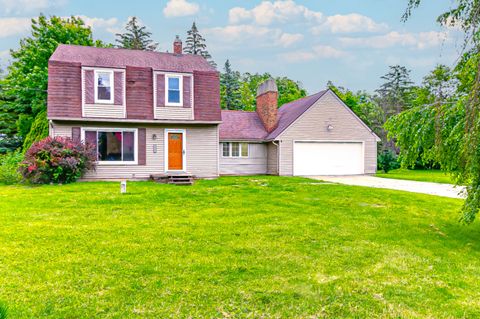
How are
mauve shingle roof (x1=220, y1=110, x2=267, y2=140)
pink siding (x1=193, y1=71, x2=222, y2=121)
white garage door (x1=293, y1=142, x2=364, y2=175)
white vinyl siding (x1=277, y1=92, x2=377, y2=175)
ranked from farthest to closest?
mauve shingle roof (x1=220, y1=110, x2=267, y2=140)
white garage door (x1=293, y1=142, x2=364, y2=175)
white vinyl siding (x1=277, y1=92, x2=377, y2=175)
pink siding (x1=193, y1=71, x2=222, y2=121)

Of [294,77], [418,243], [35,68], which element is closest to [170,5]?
[35,68]

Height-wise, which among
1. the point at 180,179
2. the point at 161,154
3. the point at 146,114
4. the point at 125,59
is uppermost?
the point at 125,59

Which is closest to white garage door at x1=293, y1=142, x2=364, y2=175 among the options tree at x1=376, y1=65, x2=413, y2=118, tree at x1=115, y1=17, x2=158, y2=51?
tree at x1=376, y1=65, x2=413, y2=118

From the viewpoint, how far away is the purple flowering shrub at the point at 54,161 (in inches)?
500

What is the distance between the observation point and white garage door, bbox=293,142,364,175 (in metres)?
19.2

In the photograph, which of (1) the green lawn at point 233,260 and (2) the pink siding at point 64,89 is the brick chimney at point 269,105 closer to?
(2) the pink siding at point 64,89

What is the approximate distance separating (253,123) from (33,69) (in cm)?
1576

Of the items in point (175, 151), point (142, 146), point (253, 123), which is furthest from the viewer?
point (253, 123)

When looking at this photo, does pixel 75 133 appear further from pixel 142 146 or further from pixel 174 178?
pixel 174 178

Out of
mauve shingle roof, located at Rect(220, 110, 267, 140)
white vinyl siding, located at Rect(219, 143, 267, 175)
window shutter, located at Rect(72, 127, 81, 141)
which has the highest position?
mauve shingle roof, located at Rect(220, 110, 267, 140)

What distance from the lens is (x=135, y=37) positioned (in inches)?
1625

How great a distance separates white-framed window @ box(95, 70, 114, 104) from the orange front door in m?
2.95

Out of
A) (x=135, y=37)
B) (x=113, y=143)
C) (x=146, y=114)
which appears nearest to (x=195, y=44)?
(x=135, y=37)

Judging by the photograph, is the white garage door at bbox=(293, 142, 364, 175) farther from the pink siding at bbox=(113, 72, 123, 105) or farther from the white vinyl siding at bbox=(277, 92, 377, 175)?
the pink siding at bbox=(113, 72, 123, 105)
